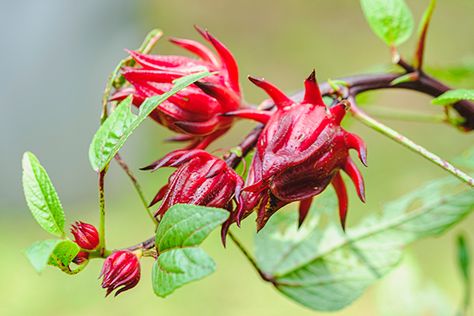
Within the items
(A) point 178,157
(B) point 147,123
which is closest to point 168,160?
(A) point 178,157

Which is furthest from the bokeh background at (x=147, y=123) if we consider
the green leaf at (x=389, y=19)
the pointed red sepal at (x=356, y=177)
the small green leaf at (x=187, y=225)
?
the small green leaf at (x=187, y=225)

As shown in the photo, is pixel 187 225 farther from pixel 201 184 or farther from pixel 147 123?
pixel 147 123

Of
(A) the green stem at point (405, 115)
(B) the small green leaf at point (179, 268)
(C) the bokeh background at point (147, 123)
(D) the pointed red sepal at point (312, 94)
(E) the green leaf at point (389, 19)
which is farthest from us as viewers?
(C) the bokeh background at point (147, 123)

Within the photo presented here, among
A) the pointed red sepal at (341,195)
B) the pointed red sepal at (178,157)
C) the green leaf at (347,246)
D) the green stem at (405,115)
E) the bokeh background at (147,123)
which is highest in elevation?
the pointed red sepal at (178,157)

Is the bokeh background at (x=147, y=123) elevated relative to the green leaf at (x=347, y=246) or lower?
lower

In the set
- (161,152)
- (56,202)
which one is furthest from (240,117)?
(161,152)

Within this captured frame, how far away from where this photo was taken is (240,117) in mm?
492

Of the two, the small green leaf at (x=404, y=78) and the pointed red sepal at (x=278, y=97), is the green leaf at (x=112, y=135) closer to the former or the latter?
the pointed red sepal at (x=278, y=97)

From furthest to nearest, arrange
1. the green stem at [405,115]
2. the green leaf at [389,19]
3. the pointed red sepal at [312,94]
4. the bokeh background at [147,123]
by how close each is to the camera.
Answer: the bokeh background at [147,123], the green stem at [405,115], the green leaf at [389,19], the pointed red sepal at [312,94]

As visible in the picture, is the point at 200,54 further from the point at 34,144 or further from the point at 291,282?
the point at 34,144

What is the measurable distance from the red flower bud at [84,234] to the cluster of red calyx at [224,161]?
0.10ft

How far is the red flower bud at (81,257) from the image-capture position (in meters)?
0.44

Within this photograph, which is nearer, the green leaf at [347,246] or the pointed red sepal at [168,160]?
the pointed red sepal at [168,160]

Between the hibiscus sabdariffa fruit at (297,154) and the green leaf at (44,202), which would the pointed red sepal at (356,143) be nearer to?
the hibiscus sabdariffa fruit at (297,154)
